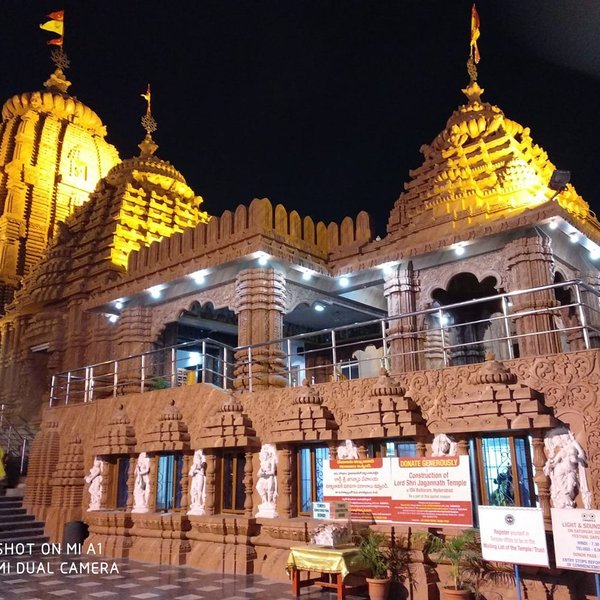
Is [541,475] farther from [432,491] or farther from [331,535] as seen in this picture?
[331,535]

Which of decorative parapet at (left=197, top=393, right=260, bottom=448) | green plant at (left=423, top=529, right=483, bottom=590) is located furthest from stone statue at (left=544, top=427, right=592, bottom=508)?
decorative parapet at (left=197, top=393, right=260, bottom=448)

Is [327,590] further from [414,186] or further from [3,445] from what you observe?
[3,445]

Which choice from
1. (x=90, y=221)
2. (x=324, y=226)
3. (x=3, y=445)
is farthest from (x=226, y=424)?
(x=90, y=221)

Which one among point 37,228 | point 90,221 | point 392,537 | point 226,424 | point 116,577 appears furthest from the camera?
point 37,228

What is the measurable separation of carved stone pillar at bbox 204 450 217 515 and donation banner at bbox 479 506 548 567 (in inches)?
224

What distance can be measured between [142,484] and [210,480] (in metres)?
2.08

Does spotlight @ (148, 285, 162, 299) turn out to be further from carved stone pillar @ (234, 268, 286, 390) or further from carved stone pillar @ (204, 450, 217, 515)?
carved stone pillar @ (204, 450, 217, 515)

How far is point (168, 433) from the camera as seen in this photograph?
469 inches

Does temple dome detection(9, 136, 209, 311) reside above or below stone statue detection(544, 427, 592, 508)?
above

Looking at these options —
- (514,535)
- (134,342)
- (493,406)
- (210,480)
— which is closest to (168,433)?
(210,480)

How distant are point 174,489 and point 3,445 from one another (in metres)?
9.10

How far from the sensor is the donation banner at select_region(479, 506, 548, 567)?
253 inches

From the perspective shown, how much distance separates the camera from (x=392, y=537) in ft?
28.2

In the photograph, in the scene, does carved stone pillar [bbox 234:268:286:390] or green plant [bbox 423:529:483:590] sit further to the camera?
carved stone pillar [bbox 234:268:286:390]
